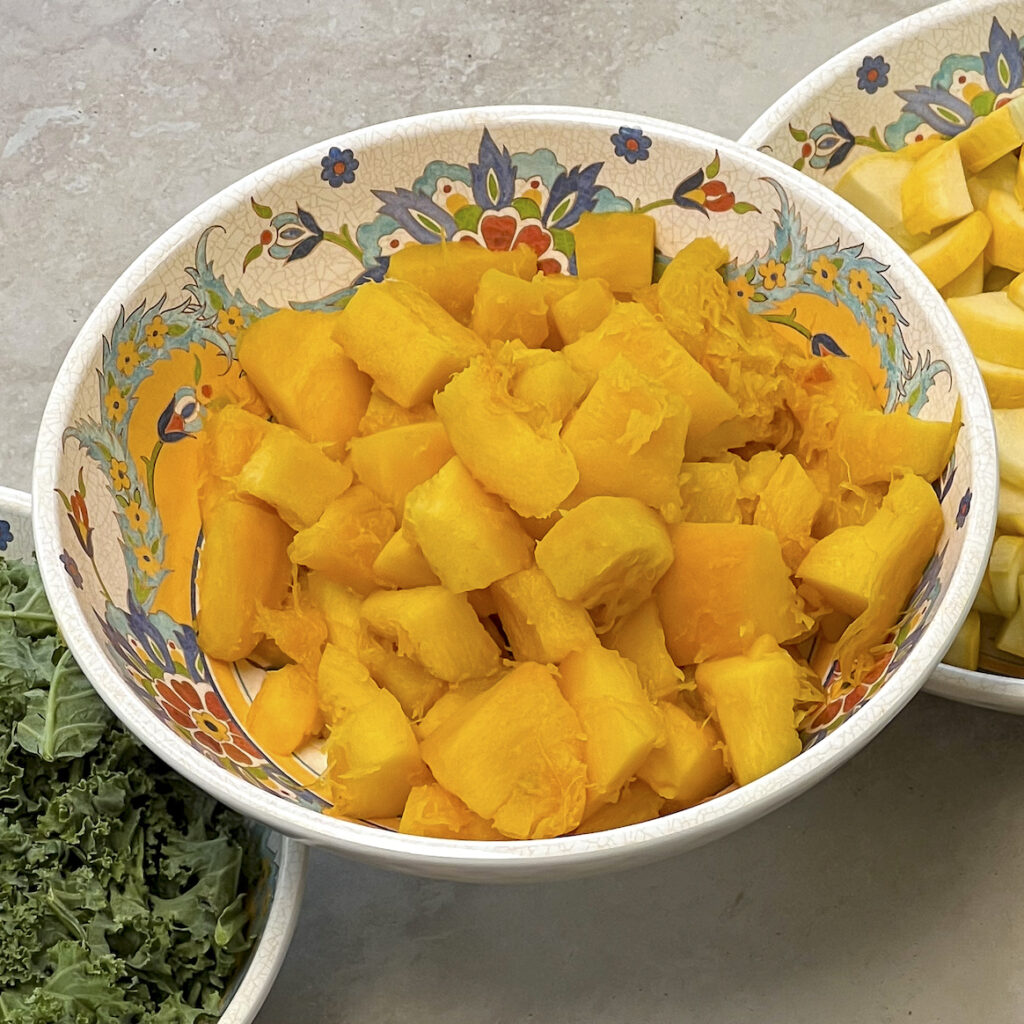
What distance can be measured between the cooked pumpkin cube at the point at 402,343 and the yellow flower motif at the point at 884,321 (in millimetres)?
376

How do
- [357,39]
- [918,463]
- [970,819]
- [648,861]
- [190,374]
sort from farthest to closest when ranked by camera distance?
[357,39] → [970,819] → [190,374] → [918,463] → [648,861]

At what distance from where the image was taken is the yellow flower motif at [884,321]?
1.21 meters

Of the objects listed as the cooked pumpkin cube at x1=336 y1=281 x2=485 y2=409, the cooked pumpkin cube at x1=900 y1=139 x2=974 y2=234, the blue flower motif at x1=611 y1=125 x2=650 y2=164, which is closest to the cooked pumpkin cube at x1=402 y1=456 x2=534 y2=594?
the cooked pumpkin cube at x1=336 y1=281 x2=485 y2=409

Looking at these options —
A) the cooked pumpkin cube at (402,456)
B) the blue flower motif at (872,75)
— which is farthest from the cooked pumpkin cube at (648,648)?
the blue flower motif at (872,75)

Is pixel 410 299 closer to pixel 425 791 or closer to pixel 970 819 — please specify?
pixel 425 791

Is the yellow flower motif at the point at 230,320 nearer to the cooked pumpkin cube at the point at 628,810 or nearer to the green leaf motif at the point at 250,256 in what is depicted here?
the green leaf motif at the point at 250,256

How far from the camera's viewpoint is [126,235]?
1.91 metres

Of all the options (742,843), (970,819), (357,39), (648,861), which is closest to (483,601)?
(648,861)

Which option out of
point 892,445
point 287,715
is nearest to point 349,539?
point 287,715

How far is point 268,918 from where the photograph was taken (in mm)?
1236

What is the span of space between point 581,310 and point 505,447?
0.23 metres

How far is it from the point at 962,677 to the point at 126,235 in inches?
52.2

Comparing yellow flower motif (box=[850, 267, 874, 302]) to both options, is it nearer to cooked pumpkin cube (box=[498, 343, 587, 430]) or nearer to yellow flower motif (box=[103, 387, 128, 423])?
cooked pumpkin cube (box=[498, 343, 587, 430])

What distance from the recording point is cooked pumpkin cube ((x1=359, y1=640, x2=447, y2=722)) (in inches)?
43.4
